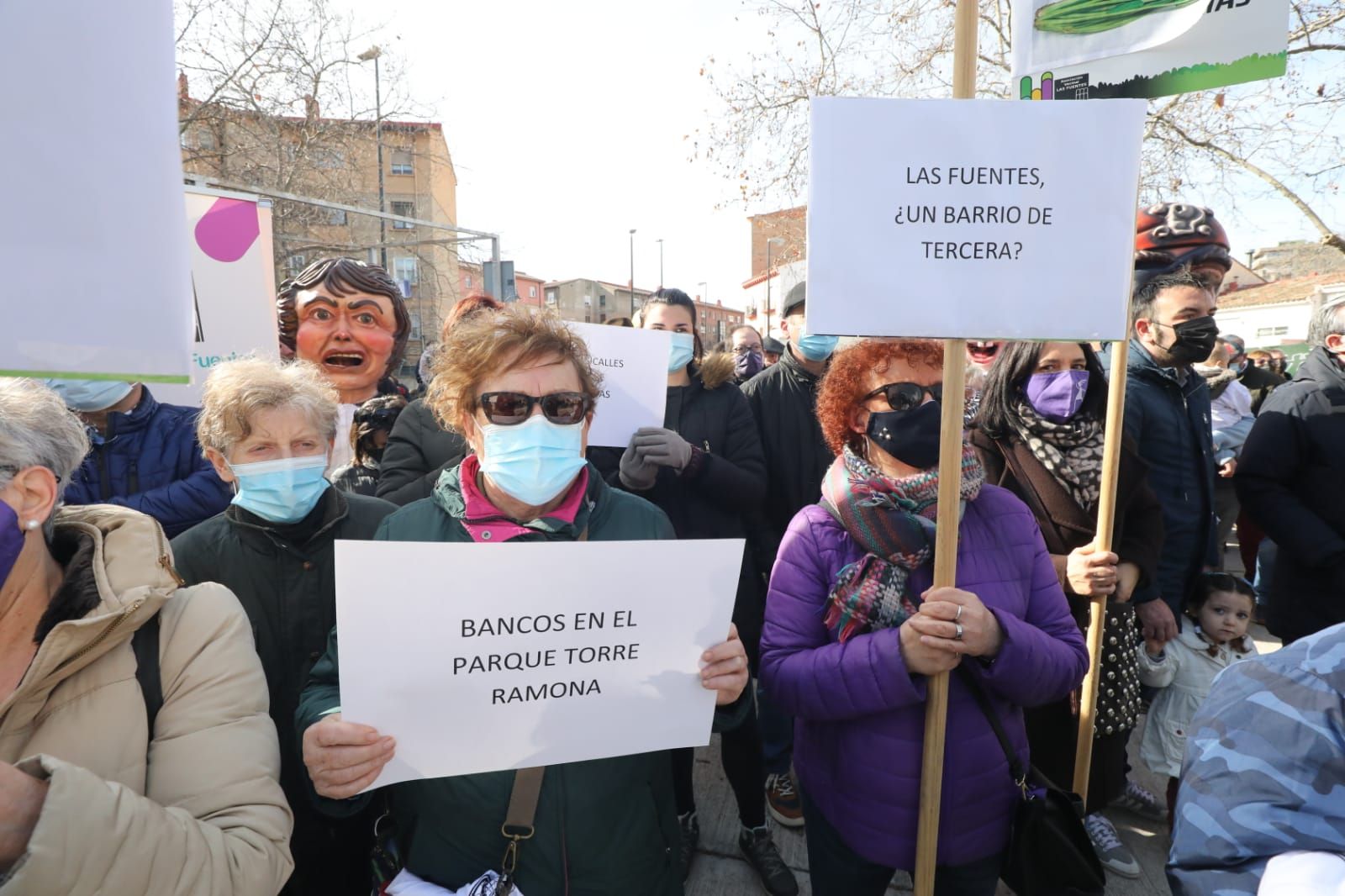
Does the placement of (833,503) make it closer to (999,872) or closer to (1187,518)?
(999,872)

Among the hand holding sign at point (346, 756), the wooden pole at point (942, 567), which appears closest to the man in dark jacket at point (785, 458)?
the wooden pole at point (942, 567)

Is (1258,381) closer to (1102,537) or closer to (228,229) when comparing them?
(1102,537)

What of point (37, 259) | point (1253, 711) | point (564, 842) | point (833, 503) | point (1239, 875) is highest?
point (37, 259)

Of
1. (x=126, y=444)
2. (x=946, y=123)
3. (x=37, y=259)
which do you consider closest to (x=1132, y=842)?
(x=946, y=123)

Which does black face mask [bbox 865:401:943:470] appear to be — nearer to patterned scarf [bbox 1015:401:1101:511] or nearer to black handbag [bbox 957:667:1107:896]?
black handbag [bbox 957:667:1107:896]

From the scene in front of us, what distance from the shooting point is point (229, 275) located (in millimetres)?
4719

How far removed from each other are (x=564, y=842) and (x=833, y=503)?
3.35 feet

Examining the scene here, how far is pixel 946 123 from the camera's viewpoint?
160 centimetres

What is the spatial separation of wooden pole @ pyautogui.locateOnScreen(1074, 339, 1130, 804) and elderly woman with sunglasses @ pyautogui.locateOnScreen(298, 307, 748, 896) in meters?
1.44

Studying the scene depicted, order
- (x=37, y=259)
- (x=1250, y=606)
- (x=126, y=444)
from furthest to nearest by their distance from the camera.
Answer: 1. (x=1250, y=606)
2. (x=126, y=444)
3. (x=37, y=259)

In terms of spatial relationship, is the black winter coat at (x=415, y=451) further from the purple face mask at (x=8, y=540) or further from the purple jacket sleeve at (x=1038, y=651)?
the purple jacket sleeve at (x=1038, y=651)

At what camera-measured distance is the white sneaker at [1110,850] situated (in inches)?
110

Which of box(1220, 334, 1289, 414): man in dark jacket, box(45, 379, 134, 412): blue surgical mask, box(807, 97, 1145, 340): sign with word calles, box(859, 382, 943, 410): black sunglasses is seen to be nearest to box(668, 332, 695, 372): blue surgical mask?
box(859, 382, 943, 410): black sunglasses

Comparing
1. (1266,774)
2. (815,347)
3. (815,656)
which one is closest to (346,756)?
(815,656)
